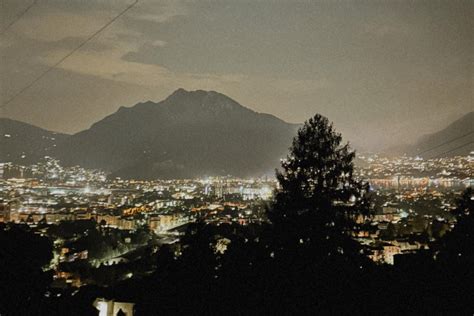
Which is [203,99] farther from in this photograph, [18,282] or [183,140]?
[18,282]

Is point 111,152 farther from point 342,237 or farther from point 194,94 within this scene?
point 342,237

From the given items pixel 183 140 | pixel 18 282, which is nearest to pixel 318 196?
pixel 18 282

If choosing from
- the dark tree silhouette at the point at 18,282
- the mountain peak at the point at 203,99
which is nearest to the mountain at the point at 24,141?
the mountain peak at the point at 203,99

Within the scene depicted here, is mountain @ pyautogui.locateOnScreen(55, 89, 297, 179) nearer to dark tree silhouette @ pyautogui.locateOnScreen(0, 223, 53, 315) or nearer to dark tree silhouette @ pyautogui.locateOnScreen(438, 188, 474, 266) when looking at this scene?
dark tree silhouette @ pyautogui.locateOnScreen(438, 188, 474, 266)

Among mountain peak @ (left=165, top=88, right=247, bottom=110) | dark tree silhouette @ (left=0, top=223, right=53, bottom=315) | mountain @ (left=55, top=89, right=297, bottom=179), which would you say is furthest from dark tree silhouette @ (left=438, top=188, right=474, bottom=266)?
mountain peak @ (left=165, top=88, right=247, bottom=110)

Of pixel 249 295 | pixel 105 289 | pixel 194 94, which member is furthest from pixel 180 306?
pixel 194 94

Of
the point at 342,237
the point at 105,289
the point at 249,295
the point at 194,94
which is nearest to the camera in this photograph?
the point at 249,295
